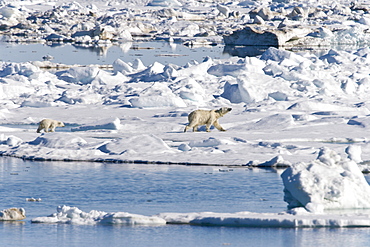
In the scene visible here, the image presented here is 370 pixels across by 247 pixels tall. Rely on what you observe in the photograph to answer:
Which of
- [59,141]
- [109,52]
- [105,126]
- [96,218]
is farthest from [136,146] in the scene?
[109,52]

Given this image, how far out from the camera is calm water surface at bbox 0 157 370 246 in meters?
6.38

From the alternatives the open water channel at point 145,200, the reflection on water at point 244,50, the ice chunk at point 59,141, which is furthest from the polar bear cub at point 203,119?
the reflection on water at point 244,50

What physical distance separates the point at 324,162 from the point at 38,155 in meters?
5.19

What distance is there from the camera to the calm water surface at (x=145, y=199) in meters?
6.38

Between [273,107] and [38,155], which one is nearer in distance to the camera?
[38,155]

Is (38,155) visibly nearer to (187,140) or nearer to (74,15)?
(187,140)

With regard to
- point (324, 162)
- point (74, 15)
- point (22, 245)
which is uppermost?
point (74, 15)

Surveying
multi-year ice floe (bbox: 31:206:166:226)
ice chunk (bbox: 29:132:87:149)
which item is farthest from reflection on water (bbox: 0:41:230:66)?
multi-year ice floe (bbox: 31:206:166:226)

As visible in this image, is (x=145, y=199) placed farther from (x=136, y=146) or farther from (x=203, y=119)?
(x=203, y=119)

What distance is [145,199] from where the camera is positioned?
8492mm

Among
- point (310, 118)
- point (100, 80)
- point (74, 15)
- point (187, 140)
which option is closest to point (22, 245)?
point (187, 140)

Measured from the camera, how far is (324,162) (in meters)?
8.00

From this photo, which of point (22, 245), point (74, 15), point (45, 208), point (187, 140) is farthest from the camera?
point (74, 15)

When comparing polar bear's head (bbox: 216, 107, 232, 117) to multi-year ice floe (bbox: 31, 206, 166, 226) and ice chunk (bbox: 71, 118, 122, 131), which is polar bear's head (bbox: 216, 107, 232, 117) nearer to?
ice chunk (bbox: 71, 118, 122, 131)
